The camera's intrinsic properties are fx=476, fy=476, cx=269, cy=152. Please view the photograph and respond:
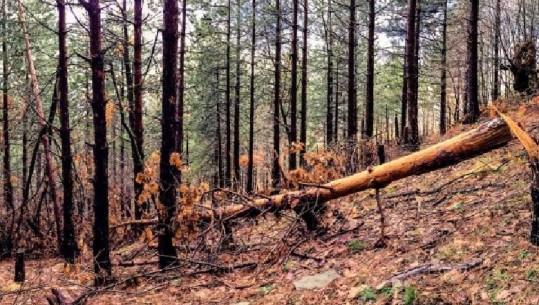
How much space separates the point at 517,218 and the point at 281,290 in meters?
2.73

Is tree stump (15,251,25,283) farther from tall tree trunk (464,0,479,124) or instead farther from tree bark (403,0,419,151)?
tall tree trunk (464,0,479,124)

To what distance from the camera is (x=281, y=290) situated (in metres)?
5.56

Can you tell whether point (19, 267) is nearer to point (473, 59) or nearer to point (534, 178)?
point (534, 178)

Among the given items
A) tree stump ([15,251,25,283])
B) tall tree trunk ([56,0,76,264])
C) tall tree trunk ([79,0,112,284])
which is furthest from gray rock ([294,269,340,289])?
tree stump ([15,251,25,283])

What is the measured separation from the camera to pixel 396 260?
531 centimetres

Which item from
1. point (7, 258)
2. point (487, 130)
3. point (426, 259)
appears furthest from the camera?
point (7, 258)

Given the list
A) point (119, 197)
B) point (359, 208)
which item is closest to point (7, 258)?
point (119, 197)

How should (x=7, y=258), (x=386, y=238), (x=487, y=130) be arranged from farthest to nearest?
1. (x=7, y=258)
2. (x=386, y=238)
3. (x=487, y=130)

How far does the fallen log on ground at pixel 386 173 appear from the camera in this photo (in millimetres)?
5438

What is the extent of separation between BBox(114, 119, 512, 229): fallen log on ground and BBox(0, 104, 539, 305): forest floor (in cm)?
41

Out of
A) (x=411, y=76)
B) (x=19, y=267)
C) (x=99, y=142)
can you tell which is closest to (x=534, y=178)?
(x=99, y=142)

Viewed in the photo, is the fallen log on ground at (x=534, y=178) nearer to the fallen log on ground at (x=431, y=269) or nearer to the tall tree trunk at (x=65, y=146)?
the fallen log on ground at (x=431, y=269)

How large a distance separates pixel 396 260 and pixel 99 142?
449 centimetres

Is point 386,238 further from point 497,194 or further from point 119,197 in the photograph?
point 119,197
